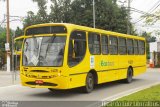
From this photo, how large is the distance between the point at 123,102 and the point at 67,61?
3924 mm

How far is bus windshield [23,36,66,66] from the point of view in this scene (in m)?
15.2

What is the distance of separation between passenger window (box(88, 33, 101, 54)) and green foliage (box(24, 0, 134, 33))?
91.5 ft

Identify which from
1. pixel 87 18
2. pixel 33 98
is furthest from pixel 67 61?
pixel 87 18

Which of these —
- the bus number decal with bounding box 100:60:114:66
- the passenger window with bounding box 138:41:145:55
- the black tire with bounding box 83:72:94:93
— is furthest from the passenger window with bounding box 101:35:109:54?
the passenger window with bounding box 138:41:145:55

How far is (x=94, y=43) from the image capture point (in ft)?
58.4

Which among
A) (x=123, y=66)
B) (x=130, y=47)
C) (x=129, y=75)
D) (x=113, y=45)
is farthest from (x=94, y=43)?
(x=130, y=47)

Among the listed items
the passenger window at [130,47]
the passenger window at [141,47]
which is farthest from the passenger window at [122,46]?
the passenger window at [141,47]

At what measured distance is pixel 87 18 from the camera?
46844 millimetres

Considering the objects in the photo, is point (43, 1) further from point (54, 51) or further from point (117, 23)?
point (54, 51)

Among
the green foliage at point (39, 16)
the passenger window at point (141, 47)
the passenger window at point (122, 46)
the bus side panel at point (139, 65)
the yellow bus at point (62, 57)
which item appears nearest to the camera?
the yellow bus at point (62, 57)

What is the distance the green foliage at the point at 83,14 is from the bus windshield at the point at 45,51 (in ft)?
99.0

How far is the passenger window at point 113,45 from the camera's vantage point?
19.9 m

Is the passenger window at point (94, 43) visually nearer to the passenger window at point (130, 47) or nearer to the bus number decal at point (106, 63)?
the bus number decal at point (106, 63)

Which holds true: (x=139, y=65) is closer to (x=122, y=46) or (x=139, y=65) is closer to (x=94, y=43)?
(x=122, y=46)
